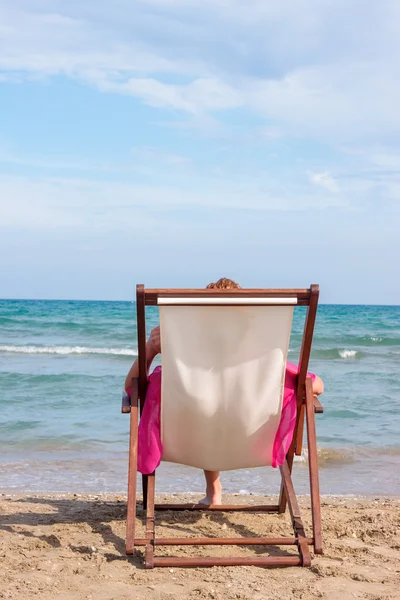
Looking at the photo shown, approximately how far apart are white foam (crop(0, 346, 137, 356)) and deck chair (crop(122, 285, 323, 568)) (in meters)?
13.1

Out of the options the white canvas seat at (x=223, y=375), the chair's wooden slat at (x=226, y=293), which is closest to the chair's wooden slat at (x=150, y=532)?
the white canvas seat at (x=223, y=375)

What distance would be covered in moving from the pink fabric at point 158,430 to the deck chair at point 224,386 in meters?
0.04

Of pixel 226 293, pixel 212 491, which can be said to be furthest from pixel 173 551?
pixel 226 293

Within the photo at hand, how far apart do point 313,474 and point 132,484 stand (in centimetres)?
80

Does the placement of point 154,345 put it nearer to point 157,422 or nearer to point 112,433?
point 157,422

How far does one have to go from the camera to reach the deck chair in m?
3.14

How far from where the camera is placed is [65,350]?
688 inches

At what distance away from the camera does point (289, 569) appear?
3174 millimetres

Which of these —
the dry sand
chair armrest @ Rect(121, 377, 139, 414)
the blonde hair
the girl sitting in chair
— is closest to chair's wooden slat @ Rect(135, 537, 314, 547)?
the dry sand

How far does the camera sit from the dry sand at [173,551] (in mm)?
2883

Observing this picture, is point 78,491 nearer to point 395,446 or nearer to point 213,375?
point 213,375

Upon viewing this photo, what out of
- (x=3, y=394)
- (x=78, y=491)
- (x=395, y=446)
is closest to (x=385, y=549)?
(x=78, y=491)

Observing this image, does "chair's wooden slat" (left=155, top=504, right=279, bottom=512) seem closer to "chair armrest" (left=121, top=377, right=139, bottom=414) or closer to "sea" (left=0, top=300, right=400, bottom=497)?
"chair armrest" (left=121, top=377, right=139, bottom=414)

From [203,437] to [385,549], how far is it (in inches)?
41.5
